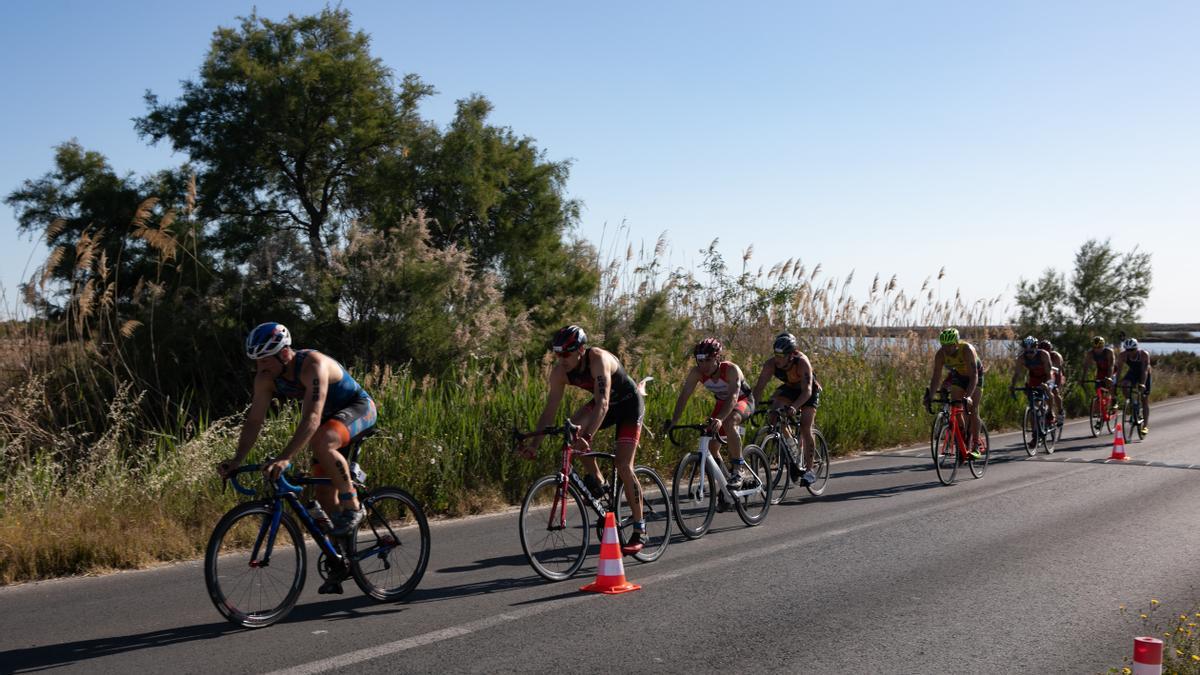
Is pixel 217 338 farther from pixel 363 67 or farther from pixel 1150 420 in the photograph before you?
pixel 1150 420

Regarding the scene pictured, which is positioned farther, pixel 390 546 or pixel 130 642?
pixel 390 546

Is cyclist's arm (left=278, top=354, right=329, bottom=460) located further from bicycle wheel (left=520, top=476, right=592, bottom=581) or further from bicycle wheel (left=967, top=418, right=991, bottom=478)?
bicycle wheel (left=967, top=418, right=991, bottom=478)

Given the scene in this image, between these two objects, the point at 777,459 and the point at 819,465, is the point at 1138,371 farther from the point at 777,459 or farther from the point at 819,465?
the point at 777,459

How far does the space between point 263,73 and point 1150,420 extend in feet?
74.1

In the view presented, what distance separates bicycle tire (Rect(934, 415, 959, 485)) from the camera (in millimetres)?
12773

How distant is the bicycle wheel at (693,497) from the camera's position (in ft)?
29.6

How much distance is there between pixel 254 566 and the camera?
20.3 feet

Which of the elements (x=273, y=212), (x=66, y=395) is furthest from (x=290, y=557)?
(x=273, y=212)

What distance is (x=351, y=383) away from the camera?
6.82 m

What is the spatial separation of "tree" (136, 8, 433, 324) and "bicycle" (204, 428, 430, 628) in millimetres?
9759

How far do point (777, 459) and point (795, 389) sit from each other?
2.90 feet

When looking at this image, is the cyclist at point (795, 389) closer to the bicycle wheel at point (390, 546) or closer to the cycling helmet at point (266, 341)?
the bicycle wheel at point (390, 546)

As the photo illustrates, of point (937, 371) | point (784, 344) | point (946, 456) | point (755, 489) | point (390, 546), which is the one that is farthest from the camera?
point (937, 371)

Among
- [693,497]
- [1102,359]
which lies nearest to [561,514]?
[693,497]
